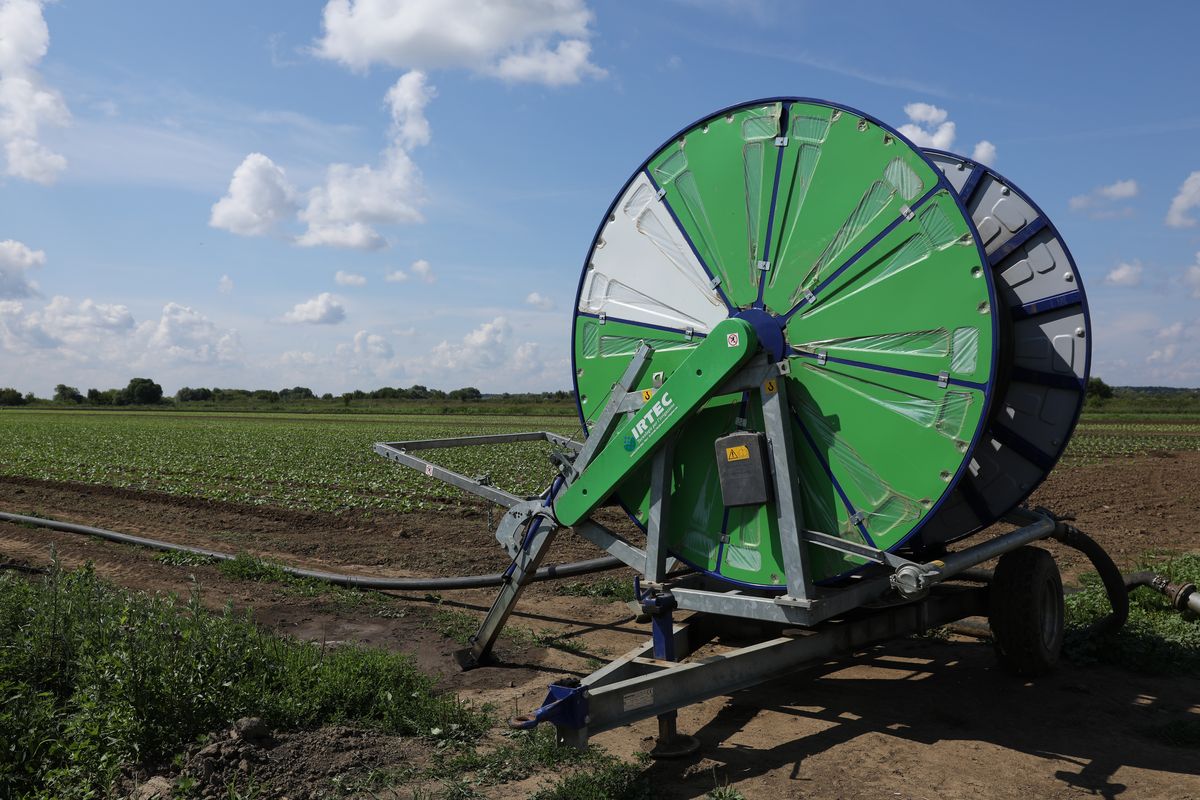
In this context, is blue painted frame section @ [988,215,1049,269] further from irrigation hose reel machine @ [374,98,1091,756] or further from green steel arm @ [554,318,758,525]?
green steel arm @ [554,318,758,525]

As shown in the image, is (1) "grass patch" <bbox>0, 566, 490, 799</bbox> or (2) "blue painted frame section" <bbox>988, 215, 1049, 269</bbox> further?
(2) "blue painted frame section" <bbox>988, 215, 1049, 269</bbox>

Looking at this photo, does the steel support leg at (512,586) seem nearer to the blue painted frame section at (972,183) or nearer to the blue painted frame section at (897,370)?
the blue painted frame section at (897,370)

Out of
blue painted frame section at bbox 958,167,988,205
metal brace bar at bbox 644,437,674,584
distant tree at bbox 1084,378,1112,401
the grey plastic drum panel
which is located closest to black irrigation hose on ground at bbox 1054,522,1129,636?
the grey plastic drum panel

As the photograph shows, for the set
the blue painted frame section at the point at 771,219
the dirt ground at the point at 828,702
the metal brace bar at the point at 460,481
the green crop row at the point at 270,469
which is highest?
the blue painted frame section at the point at 771,219

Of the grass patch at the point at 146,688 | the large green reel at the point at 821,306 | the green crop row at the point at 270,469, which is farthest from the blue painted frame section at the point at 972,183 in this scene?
the green crop row at the point at 270,469

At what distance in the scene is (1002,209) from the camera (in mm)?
5992

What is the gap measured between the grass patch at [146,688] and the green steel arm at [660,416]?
1539 mm

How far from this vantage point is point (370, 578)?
9.10 meters

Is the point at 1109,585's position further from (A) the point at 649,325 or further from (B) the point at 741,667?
(A) the point at 649,325

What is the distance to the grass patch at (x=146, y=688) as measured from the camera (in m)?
4.70

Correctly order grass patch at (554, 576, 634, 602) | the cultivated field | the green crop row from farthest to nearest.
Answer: the green crop row → grass patch at (554, 576, 634, 602) → the cultivated field

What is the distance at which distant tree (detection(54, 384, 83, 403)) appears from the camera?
114 m

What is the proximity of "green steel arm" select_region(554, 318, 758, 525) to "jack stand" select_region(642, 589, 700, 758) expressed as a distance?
882 mm

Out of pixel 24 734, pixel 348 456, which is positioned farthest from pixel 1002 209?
pixel 348 456
